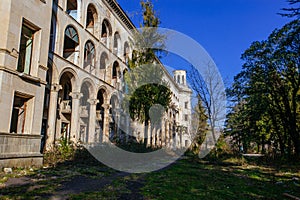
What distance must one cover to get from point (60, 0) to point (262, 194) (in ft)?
58.6

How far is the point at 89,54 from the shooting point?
23125mm

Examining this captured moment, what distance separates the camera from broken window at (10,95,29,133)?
479 inches

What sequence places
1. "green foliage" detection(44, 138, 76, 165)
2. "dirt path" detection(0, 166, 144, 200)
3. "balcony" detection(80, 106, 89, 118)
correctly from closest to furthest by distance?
1. "dirt path" detection(0, 166, 144, 200)
2. "green foliage" detection(44, 138, 76, 165)
3. "balcony" detection(80, 106, 89, 118)

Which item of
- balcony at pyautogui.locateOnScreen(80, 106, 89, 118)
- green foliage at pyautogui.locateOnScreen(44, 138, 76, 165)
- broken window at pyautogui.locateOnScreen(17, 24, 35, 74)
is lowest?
green foliage at pyautogui.locateOnScreen(44, 138, 76, 165)

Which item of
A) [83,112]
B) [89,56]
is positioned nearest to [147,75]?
[89,56]

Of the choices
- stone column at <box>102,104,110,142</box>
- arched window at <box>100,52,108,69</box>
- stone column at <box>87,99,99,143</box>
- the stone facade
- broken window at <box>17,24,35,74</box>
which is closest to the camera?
the stone facade

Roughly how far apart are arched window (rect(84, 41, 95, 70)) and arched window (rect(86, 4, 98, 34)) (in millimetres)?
1549

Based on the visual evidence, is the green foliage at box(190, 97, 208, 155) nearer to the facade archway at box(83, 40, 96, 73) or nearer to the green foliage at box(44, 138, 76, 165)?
the facade archway at box(83, 40, 96, 73)

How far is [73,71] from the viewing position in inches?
794

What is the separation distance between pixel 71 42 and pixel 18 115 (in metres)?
10.3

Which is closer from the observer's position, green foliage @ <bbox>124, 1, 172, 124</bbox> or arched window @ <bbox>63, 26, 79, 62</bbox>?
arched window @ <bbox>63, 26, 79, 62</bbox>

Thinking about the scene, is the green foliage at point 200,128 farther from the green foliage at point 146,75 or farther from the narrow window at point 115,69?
the narrow window at point 115,69

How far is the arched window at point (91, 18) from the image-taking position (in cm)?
2375

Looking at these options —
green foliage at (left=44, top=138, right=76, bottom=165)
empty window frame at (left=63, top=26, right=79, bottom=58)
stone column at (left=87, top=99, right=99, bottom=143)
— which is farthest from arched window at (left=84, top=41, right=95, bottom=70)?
green foliage at (left=44, top=138, right=76, bottom=165)
